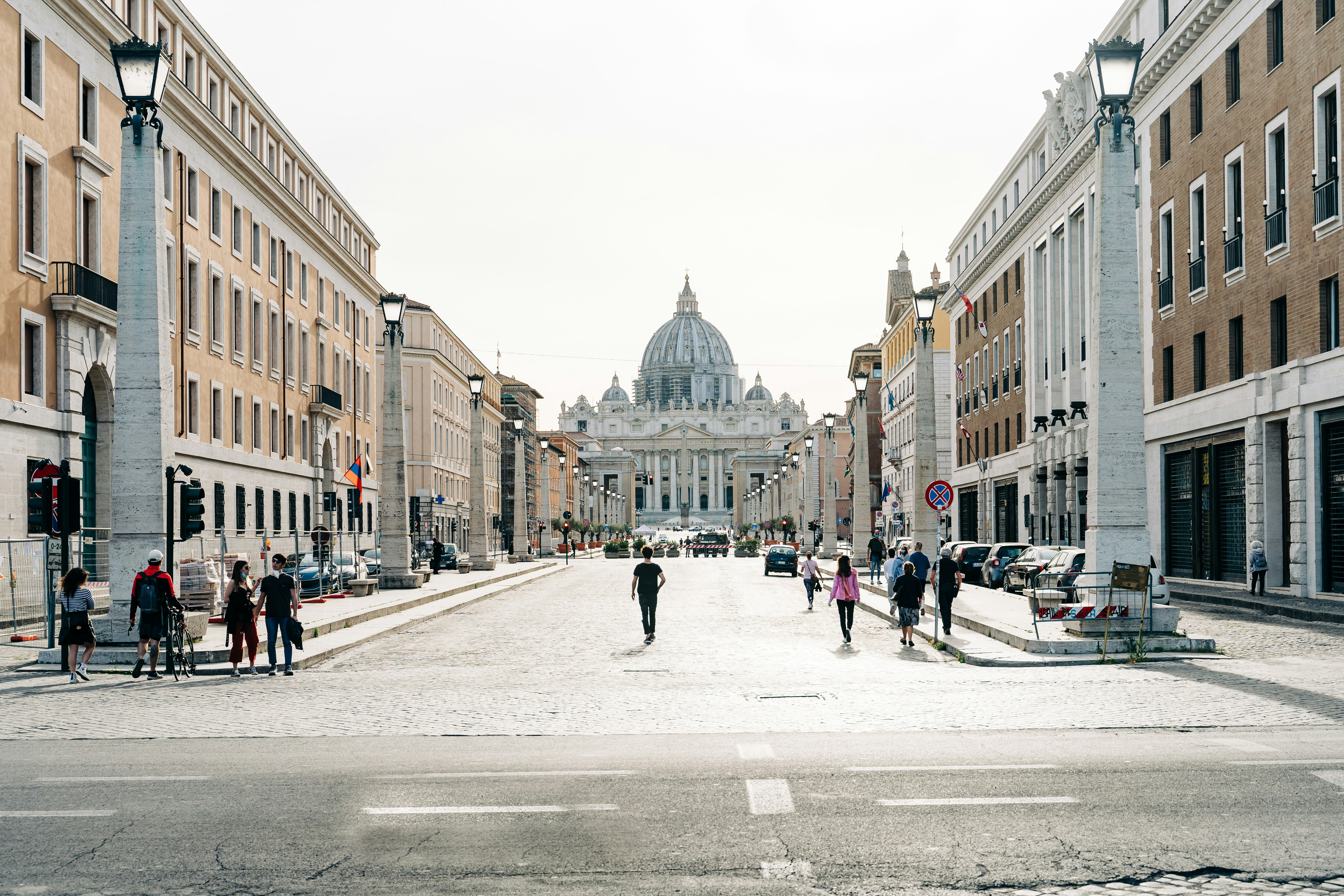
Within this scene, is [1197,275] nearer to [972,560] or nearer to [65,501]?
[972,560]

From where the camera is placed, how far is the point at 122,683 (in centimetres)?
1722

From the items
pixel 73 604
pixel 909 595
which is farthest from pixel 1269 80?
pixel 73 604

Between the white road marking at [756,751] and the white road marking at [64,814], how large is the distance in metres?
4.72

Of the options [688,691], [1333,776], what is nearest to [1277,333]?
[688,691]

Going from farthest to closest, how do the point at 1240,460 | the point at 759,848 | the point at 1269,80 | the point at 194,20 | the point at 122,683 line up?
the point at 194,20
the point at 1240,460
the point at 1269,80
the point at 122,683
the point at 759,848

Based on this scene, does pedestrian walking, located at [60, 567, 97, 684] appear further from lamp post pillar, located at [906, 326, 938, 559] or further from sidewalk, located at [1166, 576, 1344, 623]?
sidewalk, located at [1166, 576, 1344, 623]

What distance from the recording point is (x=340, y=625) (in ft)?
84.6

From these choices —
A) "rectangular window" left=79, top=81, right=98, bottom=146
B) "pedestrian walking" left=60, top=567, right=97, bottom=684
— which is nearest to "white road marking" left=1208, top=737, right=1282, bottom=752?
"pedestrian walking" left=60, top=567, right=97, bottom=684

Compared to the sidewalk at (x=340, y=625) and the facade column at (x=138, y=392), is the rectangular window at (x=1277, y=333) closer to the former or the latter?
the sidewalk at (x=340, y=625)

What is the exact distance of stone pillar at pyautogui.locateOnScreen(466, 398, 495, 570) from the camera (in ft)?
176

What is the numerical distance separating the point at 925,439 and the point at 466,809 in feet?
88.3

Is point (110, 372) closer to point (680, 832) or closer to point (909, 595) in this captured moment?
point (909, 595)

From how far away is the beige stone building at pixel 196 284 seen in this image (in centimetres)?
3047

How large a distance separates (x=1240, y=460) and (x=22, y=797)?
31.9 m
